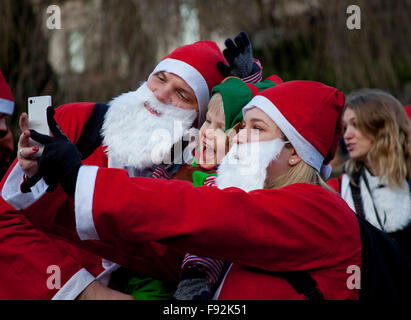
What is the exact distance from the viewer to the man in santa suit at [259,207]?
1621 millimetres

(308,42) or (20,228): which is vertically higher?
(308,42)

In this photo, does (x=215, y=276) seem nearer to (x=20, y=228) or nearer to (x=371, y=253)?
(x=371, y=253)

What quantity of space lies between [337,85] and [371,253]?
479cm

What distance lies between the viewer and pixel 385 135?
12.9 feet

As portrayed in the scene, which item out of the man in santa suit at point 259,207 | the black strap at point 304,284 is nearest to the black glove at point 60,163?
the man in santa suit at point 259,207

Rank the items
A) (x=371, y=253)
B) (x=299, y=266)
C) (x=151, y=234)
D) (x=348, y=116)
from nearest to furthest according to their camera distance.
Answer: (x=151, y=234) < (x=299, y=266) < (x=371, y=253) < (x=348, y=116)

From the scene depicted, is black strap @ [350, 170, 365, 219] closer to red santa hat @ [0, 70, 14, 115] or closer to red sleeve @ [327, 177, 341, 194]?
red sleeve @ [327, 177, 341, 194]

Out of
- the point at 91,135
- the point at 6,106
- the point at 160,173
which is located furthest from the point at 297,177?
the point at 6,106

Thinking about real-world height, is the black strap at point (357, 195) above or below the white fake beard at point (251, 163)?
below

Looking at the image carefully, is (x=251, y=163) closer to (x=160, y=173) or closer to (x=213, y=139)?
(x=213, y=139)

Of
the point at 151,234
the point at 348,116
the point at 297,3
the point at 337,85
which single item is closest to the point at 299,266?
the point at 151,234

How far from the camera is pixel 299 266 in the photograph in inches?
71.6

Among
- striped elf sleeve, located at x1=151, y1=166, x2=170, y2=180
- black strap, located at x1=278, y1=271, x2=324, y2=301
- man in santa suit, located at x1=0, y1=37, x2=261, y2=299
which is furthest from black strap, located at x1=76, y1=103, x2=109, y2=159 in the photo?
black strap, located at x1=278, y1=271, x2=324, y2=301

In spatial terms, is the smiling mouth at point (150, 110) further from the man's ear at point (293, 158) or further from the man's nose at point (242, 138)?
the man's ear at point (293, 158)
